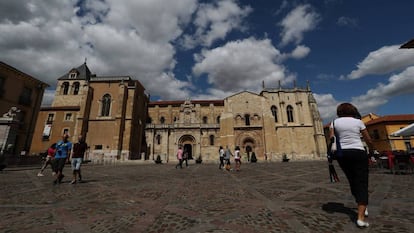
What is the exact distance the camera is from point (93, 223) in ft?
8.70

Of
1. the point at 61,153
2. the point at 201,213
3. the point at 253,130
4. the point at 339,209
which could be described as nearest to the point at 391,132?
the point at 253,130

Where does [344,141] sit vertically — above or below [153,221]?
above

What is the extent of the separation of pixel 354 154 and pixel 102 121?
98.7ft

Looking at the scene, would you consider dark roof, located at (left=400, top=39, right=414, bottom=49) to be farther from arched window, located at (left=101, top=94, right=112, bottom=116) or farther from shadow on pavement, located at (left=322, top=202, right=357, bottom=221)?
arched window, located at (left=101, top=94, right=112, bottom=116)

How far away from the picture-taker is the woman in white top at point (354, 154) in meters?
2.49

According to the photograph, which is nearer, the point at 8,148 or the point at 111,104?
the point at 8,148

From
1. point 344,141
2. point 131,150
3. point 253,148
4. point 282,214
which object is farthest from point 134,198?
point 253,148

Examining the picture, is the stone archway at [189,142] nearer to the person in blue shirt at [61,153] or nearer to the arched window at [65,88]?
the person in blue shirt at [61,153]

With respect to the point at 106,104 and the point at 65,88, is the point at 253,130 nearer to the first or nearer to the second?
the point at 106,104

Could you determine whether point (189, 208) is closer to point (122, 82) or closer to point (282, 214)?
point (282, 214)

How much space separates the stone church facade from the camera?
1169 inches

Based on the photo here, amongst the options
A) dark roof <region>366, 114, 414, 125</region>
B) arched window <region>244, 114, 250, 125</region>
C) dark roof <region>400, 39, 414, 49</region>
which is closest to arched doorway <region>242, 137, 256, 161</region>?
arched window <region>244, 114, 250, 125</region>

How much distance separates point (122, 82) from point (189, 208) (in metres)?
29.0

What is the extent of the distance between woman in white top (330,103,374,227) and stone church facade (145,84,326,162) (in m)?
26.5
